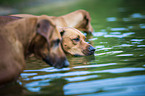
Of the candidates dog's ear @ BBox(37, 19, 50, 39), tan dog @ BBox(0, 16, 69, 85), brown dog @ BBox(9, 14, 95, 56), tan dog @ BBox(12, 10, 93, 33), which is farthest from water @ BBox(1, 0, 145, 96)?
tan dog @ BBox(12, 10, 93, 33)

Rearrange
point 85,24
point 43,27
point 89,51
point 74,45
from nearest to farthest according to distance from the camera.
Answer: point 43,27 → point 89,51 → point 74,45 → point 85,24

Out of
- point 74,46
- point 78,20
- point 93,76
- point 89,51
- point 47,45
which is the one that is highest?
point 78,20

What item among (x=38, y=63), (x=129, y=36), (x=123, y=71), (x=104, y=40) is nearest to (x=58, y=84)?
(x=123, y=71)

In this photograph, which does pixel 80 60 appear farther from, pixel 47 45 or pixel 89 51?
pixel 47 45

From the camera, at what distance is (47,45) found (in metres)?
4.05

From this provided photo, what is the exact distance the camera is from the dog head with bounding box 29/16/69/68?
3935 mm

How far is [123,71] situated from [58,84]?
1.27 metres

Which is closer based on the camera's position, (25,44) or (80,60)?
(25,44)

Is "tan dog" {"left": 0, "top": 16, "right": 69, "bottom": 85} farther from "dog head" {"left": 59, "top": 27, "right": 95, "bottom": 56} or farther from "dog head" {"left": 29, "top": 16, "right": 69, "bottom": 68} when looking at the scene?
"dog head" {"left": 59, "top": 27, "right": 95, "bottom": 56}

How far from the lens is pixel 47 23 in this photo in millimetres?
3922

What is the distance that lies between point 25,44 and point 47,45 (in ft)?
1.25

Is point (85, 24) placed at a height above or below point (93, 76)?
above

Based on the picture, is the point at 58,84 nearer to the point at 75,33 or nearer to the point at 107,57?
the point at 107,57

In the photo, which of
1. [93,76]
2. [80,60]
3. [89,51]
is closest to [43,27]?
[93,76]
